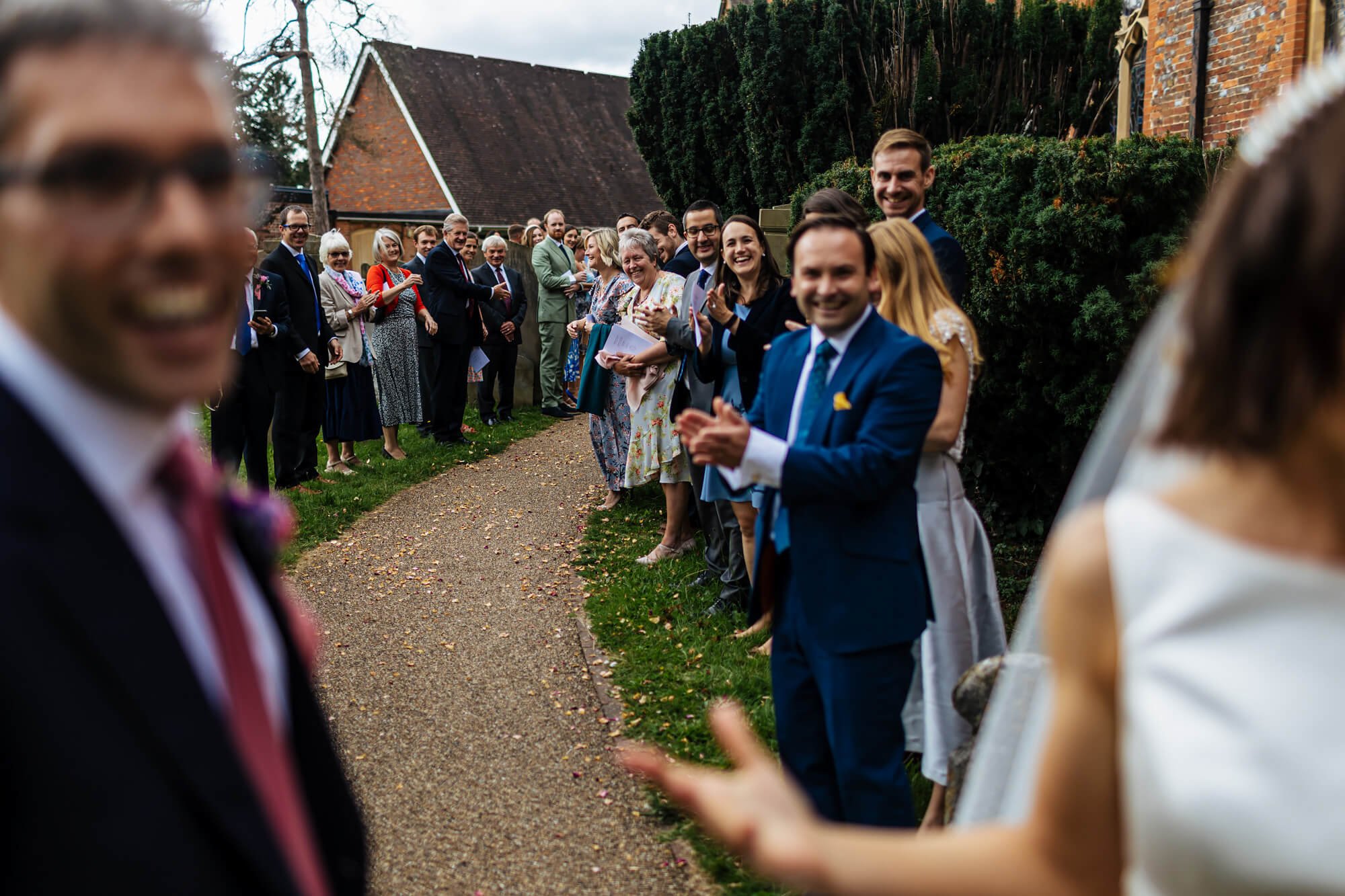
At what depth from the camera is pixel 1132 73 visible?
1201 centimetres

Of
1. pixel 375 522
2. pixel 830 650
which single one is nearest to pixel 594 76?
pixel 375 522

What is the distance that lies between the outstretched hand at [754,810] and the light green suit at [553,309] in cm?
1344

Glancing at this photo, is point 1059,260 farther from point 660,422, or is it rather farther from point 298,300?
point 298,300

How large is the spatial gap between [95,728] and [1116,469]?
1.31m

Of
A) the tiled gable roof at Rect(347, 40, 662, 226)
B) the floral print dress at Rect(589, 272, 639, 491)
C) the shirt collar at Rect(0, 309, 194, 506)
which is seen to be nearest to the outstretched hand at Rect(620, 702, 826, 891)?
the shirt collar at Rect(0, 309, 194, 506)

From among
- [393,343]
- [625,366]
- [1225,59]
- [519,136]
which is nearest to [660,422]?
[625,366]

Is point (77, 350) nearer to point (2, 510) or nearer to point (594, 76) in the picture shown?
point (2, 510)

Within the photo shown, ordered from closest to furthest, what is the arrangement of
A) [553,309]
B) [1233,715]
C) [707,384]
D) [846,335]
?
1. [1233,715]
2. [846,335]
3. [707,384]
4. [553,309]

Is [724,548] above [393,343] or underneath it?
underneath

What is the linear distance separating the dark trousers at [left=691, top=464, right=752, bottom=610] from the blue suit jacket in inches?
119

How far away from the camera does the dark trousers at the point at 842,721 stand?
3.34 metres

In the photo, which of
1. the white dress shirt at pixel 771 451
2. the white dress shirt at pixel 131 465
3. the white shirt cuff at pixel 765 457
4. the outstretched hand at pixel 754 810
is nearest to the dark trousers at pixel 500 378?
the white dress shirt at pixel 771 451

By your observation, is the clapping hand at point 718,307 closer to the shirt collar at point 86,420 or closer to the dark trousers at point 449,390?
the shirt collar at point 86,420

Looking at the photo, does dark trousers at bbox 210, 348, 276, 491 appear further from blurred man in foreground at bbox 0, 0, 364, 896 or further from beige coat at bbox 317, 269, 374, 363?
blurred man in foreground at bbox 0, 0, 364, 896
